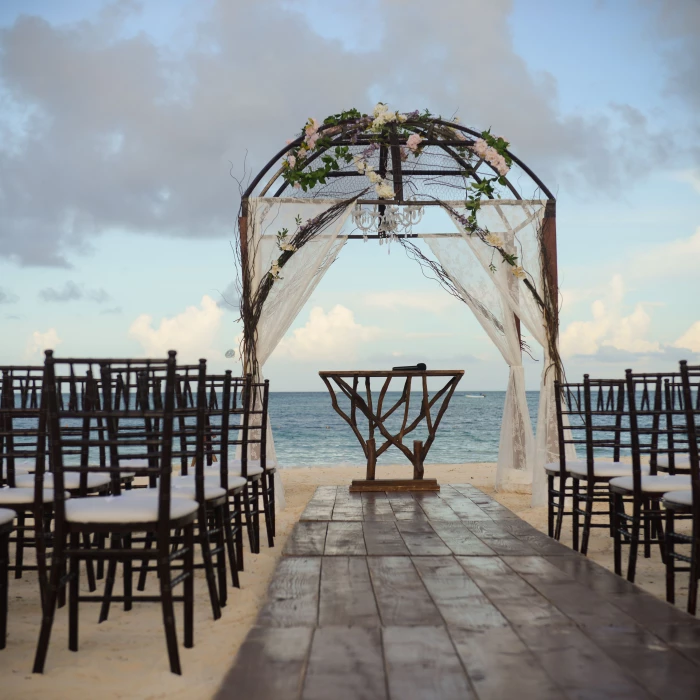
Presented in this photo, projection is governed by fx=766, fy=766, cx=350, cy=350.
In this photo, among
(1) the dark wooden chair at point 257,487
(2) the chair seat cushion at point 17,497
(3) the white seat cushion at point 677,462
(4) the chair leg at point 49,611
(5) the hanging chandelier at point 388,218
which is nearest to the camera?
(4) the chair leg at point 49,611

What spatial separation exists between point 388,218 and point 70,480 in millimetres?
3926

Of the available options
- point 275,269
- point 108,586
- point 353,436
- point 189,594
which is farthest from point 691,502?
point 353,436

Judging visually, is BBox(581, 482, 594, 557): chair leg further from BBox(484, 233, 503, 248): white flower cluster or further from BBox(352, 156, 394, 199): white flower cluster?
BBox(352, 156, 394, 199): white flower cluster

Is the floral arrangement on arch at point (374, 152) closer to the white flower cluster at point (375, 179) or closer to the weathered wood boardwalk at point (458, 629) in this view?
the white flower cluster at point (375, 179)

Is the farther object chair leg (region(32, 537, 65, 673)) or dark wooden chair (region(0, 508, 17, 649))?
dark wooden chair (region(0, 508, 17, 649))

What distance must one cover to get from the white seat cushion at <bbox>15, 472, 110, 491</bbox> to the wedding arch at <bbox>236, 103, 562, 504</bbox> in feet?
8.80

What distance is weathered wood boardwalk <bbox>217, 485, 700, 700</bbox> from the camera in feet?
6.16

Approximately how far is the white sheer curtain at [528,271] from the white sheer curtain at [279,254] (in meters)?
1.17

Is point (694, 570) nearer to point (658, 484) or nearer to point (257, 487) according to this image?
point (658, 484)

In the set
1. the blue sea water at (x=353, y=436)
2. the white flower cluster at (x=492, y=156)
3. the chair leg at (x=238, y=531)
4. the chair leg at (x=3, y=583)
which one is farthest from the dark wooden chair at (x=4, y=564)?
the blue sea water at (x=353, y=436)

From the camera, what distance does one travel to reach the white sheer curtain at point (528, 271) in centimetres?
633

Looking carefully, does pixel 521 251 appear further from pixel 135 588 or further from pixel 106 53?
pixel 106 53

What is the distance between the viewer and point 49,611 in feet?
7.39

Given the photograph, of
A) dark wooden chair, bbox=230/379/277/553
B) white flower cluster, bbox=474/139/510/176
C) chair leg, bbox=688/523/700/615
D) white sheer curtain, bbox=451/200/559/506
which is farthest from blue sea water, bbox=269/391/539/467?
chair leg, bbox=688/523/700/615
